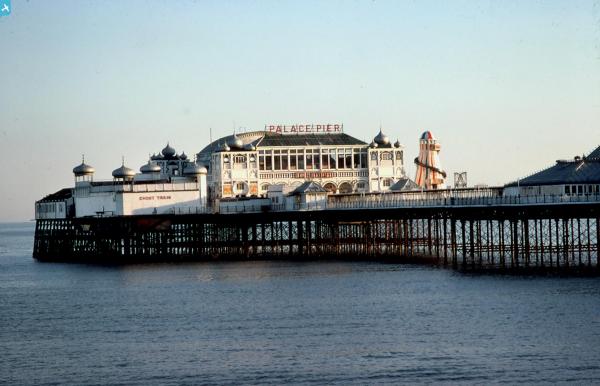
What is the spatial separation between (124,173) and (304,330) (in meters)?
59.5

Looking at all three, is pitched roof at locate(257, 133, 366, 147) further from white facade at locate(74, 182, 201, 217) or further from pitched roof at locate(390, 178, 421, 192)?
white facade at locate(74, 182, 201, 217)

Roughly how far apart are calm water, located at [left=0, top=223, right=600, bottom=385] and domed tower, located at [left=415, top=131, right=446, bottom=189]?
53.4 m

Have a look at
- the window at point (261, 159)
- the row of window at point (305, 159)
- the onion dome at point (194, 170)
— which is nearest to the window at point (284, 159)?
the row of window at point (305, 159)

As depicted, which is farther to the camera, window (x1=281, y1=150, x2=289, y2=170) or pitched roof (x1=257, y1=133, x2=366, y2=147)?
pitched roof (x1=257, y1=133, x2=366, y2=147)

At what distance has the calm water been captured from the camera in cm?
4628

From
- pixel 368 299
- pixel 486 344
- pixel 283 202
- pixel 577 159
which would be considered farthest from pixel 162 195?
pixel 486 344

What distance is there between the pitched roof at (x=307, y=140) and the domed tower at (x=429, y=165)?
10353 mm

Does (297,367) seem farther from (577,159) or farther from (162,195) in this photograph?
(162,195)

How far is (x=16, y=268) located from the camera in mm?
108688

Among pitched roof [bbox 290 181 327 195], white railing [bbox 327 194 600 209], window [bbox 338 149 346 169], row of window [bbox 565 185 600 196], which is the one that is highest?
window [bbox 338 149 346 169]

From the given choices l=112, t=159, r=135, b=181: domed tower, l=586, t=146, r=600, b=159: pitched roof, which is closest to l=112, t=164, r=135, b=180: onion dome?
l=112, t=159, r=135, b=181: domed tower

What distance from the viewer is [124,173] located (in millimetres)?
113250

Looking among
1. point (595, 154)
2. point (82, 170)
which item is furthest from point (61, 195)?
point (595, 154)

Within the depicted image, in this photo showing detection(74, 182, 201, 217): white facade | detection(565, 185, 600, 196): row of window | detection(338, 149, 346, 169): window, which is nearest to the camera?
detection(565, 185, 600, 196): row of window
